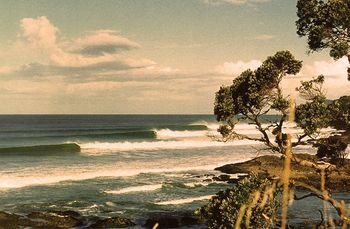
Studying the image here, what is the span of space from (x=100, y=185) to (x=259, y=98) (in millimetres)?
28122

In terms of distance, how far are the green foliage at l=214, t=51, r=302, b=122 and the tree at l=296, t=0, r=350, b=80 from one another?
1.05 m

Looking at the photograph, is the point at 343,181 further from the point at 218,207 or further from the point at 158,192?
the point at 218,207

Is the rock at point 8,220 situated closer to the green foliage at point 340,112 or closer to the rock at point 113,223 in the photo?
the rock at point 113,223

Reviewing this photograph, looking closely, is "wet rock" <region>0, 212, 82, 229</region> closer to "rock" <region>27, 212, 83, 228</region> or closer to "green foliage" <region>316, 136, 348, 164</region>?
"rock" <region>27, 212, 83, 228</region>

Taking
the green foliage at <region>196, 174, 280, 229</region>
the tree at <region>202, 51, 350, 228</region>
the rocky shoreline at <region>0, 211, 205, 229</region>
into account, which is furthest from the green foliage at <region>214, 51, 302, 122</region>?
the rocky shoreline at <region>0, 211, 205, 229</region>

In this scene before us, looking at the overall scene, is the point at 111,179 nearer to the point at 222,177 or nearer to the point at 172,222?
the point at 222,177

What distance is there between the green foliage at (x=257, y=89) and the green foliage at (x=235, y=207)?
8.57 ft

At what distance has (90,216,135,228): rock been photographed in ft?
90.3

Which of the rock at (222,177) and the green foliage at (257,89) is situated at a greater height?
the green foliage at (257,89)

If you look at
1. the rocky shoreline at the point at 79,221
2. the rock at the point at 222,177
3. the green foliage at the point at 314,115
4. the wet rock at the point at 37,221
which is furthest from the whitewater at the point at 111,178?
the wet rock at the point at 37,221

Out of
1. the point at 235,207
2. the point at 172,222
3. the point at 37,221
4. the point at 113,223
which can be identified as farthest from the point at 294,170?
the point at 235,207

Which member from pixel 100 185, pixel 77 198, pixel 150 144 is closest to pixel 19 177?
pixel 100 185

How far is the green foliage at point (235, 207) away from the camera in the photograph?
17.2 meters

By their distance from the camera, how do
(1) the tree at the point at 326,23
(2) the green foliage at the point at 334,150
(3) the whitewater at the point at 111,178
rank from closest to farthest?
(1) the tree at the point at 326,23, (2) the green foliage at the point at 334,150, (3) the whitewater at the point at 111,178
